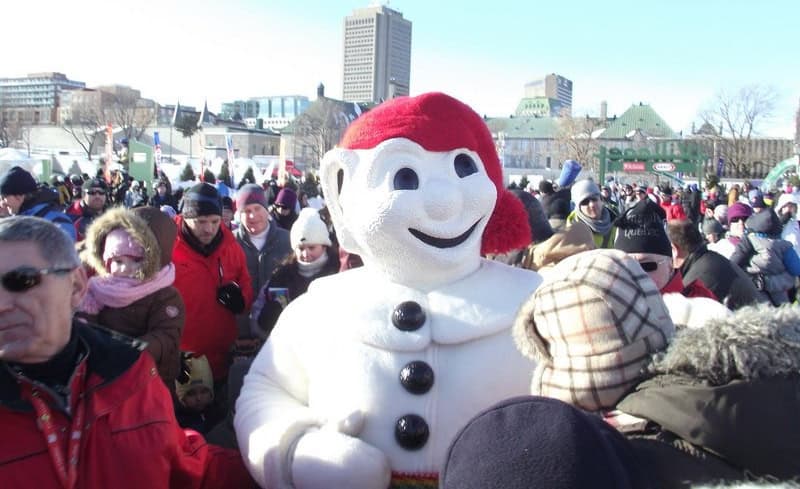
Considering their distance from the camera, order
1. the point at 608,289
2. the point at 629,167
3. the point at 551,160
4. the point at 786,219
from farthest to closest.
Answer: the point at 551,160 < the point at 629,167 < the point at 786,219 < the point at 608,289

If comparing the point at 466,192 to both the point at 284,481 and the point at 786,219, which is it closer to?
the point at 284,481

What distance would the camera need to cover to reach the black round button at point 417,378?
6.55 feet

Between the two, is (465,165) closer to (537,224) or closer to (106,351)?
(106,351)

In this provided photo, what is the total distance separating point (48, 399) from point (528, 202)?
3344 mm

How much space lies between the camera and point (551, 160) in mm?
80062

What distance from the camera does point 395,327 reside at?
2078 millimetres

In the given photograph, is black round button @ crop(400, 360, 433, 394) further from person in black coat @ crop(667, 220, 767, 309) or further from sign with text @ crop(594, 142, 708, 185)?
sign with text @ crop(594, 142, 708, 185)

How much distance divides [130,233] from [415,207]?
1541 millimetres

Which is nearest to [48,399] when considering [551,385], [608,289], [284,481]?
[284,481]

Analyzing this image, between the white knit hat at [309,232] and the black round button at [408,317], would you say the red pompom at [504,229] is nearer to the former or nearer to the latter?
the black round button at [408,317]

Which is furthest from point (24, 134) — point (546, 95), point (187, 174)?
point (546, 95)

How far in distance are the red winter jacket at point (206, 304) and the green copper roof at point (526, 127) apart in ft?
259

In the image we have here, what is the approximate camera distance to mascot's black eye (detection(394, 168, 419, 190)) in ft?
7.19

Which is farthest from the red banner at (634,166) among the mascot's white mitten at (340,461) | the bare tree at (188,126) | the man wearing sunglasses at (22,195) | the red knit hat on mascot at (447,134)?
the mascot's white mitten at (340,461)
